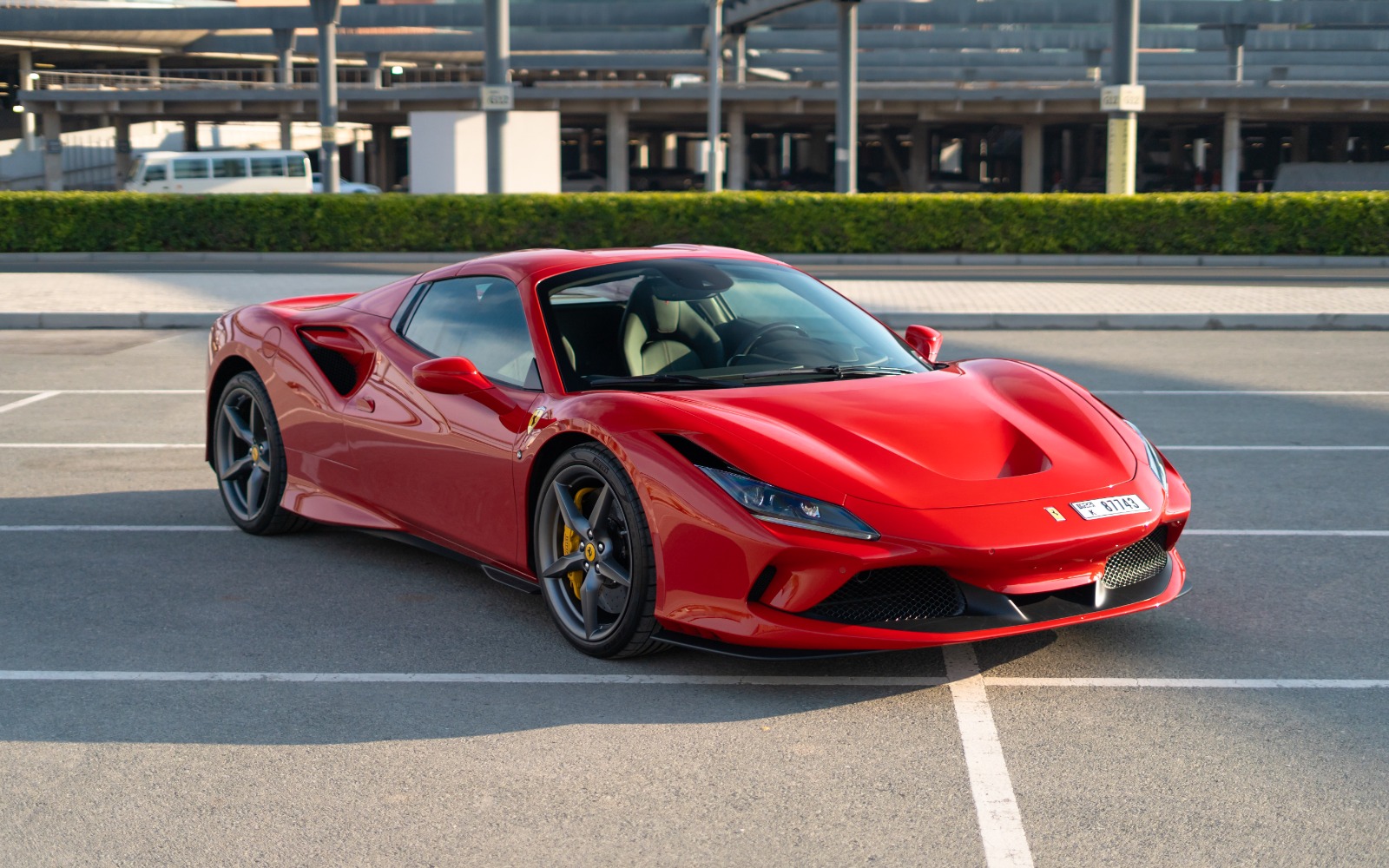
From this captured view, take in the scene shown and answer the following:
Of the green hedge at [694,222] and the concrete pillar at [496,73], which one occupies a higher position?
the concrete pillar at [496,73]

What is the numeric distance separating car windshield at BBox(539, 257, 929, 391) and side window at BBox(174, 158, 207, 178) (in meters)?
50.3

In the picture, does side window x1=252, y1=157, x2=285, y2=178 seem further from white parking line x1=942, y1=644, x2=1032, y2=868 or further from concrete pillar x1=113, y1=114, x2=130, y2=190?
white parking line x1=942, y1=644, x2=1032, y2=868

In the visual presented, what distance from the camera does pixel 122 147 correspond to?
73625 mm

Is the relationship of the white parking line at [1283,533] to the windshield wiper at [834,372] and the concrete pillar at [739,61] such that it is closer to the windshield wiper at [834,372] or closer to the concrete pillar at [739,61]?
the windshield wiper at [834,372]

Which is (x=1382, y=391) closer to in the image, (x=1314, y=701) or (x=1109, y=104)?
(x=1314, y=701)

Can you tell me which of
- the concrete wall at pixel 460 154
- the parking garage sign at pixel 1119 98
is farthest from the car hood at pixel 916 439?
the concrete wall at pixel 460 154

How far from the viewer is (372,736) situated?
4332 mm

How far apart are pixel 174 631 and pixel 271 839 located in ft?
6.63

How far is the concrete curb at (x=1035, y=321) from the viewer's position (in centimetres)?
1551

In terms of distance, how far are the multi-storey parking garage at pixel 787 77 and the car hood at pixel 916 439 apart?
178 feet

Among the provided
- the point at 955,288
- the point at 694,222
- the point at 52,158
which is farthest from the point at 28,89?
the point at 955,288

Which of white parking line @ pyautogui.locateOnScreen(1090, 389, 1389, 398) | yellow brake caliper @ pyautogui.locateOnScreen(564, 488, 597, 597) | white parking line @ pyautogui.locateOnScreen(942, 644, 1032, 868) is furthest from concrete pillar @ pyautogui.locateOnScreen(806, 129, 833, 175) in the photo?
white parking line @ pyautogui.locateOnScreen(942, 644, 1032, 868)

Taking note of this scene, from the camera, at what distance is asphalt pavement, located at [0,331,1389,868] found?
361 centimetres

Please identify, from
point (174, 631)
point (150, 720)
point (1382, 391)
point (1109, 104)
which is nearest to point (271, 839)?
point (150, 720)
